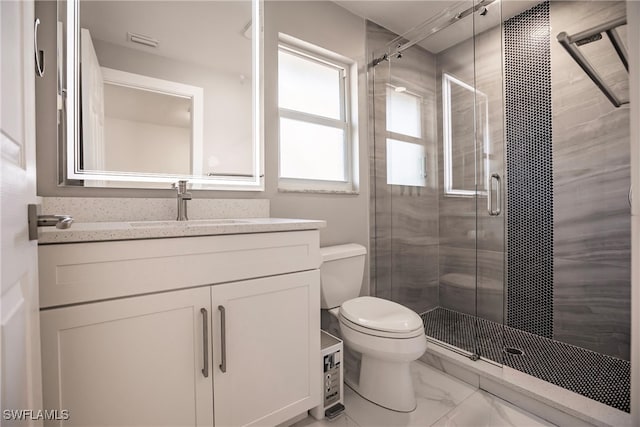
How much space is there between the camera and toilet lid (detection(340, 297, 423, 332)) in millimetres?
1396

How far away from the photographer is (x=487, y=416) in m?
1.41

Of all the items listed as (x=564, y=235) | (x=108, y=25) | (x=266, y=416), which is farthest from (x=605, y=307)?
(x=108, y=25)

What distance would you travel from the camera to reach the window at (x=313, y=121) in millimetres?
1907

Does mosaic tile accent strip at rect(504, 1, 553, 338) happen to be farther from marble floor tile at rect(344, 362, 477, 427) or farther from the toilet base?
the toilet base

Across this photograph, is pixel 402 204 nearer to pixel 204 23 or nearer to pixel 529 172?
pixel 529 172

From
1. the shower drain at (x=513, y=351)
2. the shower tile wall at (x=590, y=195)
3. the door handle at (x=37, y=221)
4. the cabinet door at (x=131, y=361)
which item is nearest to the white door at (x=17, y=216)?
the door handle at (x=37, y=221)

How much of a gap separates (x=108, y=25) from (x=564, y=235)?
2912 millimetres

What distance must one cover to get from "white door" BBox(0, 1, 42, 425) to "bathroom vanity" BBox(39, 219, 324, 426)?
0.56 feet

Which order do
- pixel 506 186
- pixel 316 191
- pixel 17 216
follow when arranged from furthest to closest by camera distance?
pixel 506 186 < pixel 316 191 < pixel 17 216

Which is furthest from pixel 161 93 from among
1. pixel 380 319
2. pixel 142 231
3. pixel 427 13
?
pixel 427 13

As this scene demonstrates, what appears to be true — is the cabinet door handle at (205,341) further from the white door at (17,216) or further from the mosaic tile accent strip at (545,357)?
the mosaic tile accent strip at (545,357)

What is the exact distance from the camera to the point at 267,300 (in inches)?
46.6

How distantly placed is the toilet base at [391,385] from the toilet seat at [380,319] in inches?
8.7

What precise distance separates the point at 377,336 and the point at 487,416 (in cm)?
65
